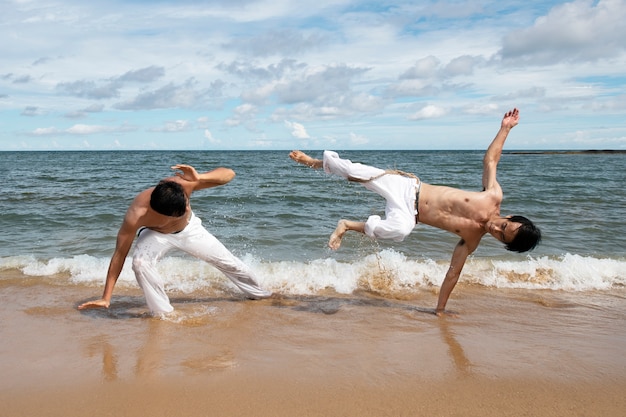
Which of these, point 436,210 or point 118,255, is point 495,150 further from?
point 118,255

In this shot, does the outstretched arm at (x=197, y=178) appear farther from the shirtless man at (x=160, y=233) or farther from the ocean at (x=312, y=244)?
the ocean at (x=312, y=244)

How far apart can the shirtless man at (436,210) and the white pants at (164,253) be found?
1.30m

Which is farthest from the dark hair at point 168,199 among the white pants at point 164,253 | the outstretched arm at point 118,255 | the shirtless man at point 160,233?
the white pants at point 164,253

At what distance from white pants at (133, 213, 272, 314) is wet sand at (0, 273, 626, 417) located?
24cm

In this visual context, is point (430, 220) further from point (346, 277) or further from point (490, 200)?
point (346, 277)

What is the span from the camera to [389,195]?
5.04 m

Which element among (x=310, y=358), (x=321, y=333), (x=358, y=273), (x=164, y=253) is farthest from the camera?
(x=358, y=273)

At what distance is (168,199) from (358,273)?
3.19 m

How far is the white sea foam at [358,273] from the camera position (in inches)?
254

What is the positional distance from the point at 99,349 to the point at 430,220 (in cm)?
328

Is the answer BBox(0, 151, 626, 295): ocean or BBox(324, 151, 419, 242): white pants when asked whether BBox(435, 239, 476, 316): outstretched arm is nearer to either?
BBox(324, 151, 419, 242): white pants

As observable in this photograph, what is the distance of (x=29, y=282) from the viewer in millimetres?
6285

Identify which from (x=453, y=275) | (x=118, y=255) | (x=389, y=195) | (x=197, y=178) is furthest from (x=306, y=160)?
(x=118, y=255)

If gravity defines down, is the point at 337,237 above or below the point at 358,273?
above
